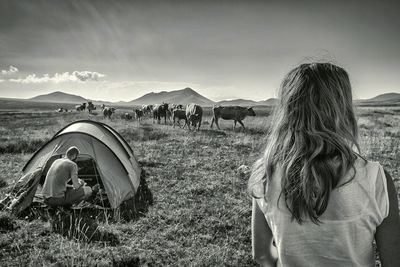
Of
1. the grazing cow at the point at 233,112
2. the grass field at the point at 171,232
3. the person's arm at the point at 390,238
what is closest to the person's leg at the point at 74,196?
the grass field at the point at 171,232

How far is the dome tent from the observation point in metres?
8.14

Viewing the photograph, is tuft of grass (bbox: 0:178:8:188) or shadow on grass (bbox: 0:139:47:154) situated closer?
tuft of grass (bbox: 0:178:8:188)

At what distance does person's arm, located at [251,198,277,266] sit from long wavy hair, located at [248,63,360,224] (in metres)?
0.14

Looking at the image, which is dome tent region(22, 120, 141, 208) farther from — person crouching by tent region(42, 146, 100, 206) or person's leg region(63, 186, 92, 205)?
person crouching by tent region(42, 146, 100, 206)

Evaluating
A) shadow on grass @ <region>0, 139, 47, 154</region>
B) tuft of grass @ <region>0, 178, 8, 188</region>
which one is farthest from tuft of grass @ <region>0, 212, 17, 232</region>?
shadow on grass @ <region>0, 139, 47, 154</region>

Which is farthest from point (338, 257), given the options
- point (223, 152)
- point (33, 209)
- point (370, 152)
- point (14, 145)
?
point (14, 145)

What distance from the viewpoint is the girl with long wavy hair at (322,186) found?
1.42 metres

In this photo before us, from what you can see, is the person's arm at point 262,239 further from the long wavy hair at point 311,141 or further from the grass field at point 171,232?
the grass field at point 171,232

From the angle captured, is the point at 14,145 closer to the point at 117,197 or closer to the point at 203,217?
the point at 117,197

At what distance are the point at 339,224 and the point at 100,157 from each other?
8.16 metres

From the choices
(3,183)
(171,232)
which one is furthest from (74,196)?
(3,183)

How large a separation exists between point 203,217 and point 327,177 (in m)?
5.80

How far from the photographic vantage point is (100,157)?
348 inches

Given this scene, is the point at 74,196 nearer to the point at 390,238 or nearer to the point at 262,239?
the point at 262,239
